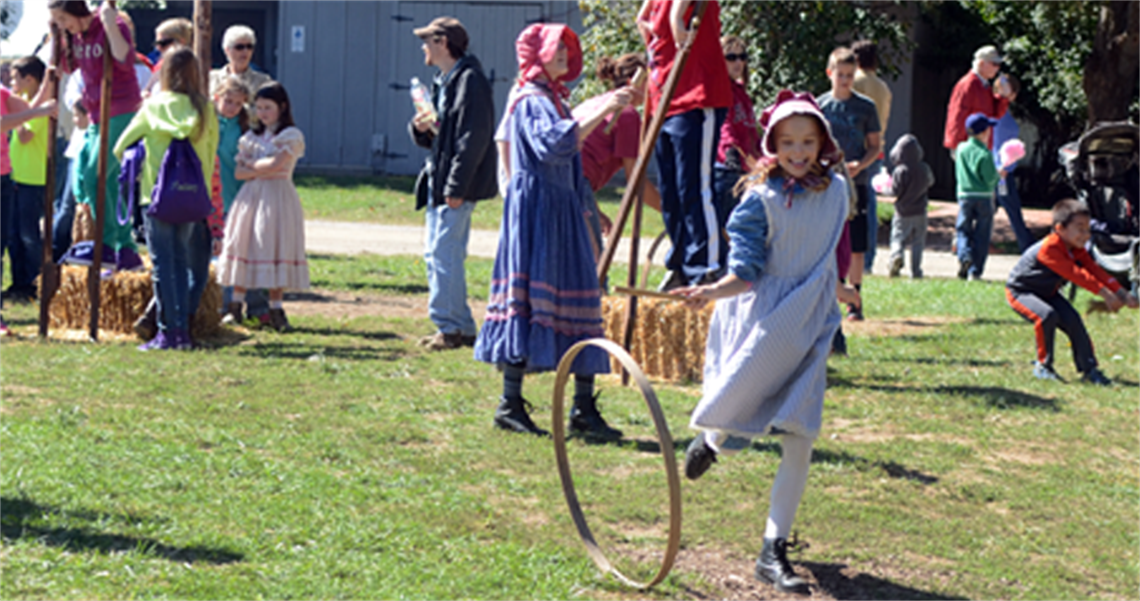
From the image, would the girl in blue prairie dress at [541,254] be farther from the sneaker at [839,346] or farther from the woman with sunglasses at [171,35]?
the woman with sunglasses at [171,35]

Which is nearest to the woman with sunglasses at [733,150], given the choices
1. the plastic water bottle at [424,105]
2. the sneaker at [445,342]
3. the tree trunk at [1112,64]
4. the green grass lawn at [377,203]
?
the plastic water bottle at [424,105]

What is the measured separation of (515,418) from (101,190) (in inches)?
140

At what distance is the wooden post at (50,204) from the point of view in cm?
895

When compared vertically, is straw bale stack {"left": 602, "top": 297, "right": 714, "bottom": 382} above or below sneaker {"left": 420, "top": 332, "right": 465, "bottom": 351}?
above

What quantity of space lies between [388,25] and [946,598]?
21.5 metres

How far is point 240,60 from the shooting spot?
34.5 feet

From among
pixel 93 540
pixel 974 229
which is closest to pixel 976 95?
pixel 974 229

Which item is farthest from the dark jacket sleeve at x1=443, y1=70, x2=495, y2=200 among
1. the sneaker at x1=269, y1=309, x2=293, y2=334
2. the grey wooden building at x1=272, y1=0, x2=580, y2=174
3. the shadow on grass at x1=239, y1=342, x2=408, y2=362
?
the grey wooden building at x1=272, y1=0, x2=580, y2=174

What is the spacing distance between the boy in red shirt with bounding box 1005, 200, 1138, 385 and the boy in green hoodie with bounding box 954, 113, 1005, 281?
18.7ft

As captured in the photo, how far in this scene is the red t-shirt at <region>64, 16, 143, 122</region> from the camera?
928 cm

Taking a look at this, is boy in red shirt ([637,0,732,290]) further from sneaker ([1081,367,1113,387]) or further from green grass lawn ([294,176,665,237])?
green grass lawn ([294,176,665,237])

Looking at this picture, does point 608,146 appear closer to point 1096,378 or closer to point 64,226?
point 1096,378

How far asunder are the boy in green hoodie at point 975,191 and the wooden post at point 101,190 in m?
→ 8.94

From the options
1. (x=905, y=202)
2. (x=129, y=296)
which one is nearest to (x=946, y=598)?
(x=129, y=296)
